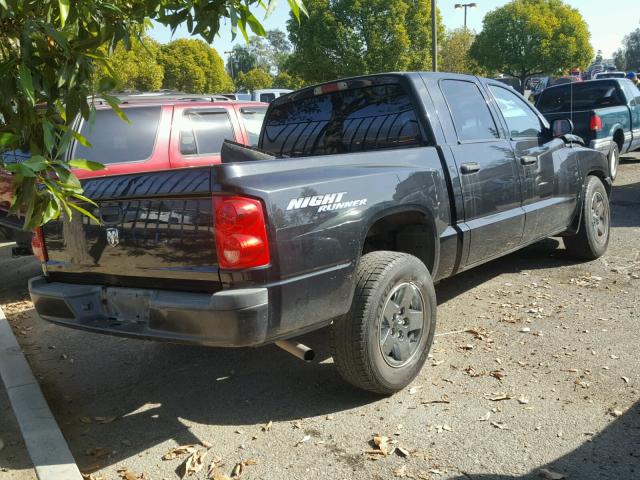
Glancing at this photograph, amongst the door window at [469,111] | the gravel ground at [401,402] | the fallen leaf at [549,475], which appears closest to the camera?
the fallen leaf at [549,475]

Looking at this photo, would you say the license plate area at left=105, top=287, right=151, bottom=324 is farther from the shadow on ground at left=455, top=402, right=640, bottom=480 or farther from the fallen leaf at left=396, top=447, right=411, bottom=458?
the shadow on ground at left=455, top=402, right=640, bottom=480

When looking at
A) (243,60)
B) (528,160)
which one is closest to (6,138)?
(528,160)

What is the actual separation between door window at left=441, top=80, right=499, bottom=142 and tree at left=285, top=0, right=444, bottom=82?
100 ft

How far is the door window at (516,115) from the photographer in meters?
5.17

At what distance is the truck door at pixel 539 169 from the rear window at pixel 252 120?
3.10 m

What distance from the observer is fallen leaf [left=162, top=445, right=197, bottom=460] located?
3.18 meters

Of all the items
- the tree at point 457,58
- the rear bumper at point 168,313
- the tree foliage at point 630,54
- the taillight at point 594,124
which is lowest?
the rear bumper at point 168,313

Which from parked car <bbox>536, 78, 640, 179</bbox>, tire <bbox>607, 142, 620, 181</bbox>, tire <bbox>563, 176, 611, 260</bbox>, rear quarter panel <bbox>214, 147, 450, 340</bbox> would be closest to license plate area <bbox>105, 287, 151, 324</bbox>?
rear quarter panel <bbox>214, 147, 450, 340</bbox>

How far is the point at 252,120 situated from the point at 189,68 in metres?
49.6

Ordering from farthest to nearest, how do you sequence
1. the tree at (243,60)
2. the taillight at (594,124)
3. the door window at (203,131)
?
the tree at (243,60) → the taillight at (594,124) → the door window at (203,131)

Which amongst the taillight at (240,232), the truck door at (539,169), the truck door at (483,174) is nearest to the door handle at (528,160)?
the truck door at (539,169)

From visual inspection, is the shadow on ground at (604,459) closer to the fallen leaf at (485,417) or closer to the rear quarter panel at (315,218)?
the fallen leaf at (485,417)

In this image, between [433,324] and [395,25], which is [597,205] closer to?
[433,324]

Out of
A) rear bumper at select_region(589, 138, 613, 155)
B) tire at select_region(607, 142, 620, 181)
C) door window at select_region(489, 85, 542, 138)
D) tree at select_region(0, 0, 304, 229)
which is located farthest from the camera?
tire at select_region(607, 142, 620, 181)
